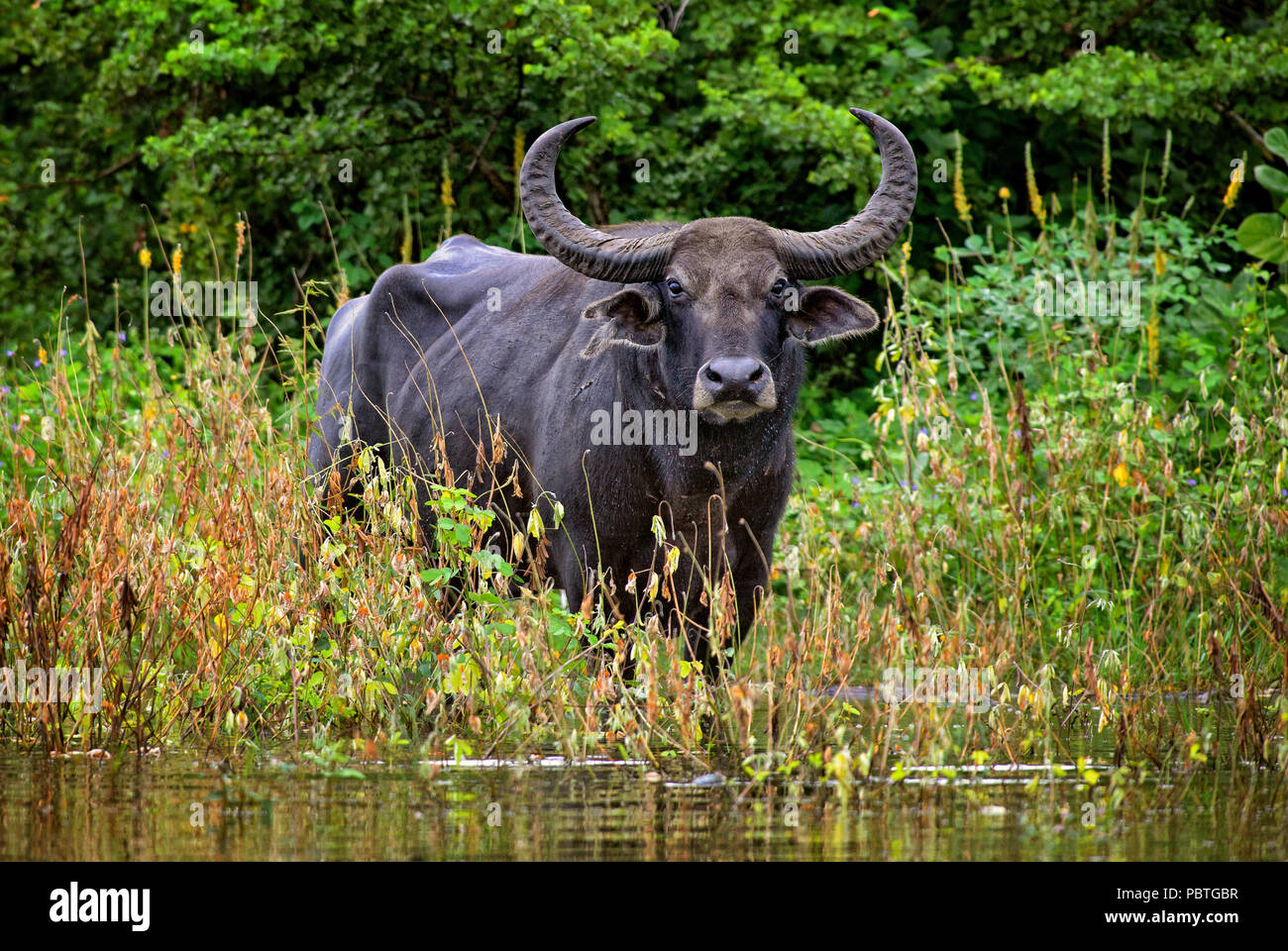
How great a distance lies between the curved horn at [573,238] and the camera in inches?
235

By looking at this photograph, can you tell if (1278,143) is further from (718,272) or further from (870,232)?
(718,272)

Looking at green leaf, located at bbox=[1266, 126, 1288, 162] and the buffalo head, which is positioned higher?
green leaf, located at bbox=[1266, 126, 1288, 162]

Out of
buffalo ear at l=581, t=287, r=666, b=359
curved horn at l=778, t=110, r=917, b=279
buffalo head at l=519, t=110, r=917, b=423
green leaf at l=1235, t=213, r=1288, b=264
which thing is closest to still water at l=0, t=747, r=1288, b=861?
buffalo head at l=519, t=110, r=917, b=423

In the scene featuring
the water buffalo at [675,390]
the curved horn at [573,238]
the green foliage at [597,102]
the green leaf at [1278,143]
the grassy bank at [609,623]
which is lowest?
the grassy bank at [609,623]

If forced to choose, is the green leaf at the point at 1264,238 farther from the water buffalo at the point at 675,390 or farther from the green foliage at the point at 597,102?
the green foliage at the point at 597,102

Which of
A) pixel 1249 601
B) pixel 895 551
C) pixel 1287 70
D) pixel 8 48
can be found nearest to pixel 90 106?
pixel 8 48

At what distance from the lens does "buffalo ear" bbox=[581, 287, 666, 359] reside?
19.5 ft

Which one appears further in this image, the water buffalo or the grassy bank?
the water buffalo

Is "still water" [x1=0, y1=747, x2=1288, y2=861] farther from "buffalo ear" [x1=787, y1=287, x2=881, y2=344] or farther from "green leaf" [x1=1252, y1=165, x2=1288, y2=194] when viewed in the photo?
"green leaf" [x1=1252, y1=165, x2=1288, y2=194]

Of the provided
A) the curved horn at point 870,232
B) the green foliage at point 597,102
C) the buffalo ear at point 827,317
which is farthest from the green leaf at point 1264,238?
the green foliage at point 597,102

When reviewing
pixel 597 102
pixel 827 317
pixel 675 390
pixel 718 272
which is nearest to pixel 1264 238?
pixel 827 317

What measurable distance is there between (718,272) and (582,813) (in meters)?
2.27

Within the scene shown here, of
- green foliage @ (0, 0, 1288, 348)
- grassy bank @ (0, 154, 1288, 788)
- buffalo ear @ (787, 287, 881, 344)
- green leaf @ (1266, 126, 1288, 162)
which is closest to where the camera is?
grassy bank @ (0, 154, 1288, 788)

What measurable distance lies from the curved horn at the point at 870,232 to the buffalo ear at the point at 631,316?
1.77 feet
